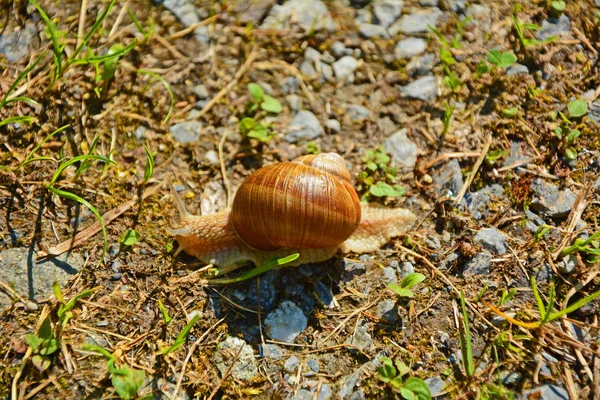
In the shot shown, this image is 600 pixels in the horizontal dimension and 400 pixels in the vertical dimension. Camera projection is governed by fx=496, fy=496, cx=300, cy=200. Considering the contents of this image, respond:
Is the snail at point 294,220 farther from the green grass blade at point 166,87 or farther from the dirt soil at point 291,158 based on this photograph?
the green grass blade at point 166,87

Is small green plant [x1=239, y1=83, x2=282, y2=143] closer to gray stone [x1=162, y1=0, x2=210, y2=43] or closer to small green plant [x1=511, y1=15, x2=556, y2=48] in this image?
gray stone [x1=162, y1=0, x2=210, y2=43]

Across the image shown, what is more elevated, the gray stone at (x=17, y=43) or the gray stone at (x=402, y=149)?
the gray stone at (x=17, y=43)

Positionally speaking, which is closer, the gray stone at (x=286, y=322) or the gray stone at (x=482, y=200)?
the gray stone at (x=286, y=322)

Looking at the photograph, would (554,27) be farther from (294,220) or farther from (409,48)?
(294,220)

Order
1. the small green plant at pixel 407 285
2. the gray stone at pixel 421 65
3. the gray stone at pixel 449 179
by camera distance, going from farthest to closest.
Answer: the gray stone at pixel 421 65 < the gray stone at pixel 449 179 < the small green plant at pixel 407 285

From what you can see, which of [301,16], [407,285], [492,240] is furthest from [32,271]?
[492,240]

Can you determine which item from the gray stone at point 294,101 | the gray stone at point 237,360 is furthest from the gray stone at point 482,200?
the gray stone at point 237,360
